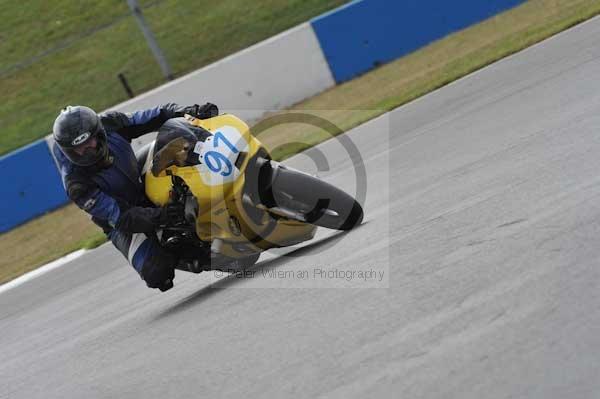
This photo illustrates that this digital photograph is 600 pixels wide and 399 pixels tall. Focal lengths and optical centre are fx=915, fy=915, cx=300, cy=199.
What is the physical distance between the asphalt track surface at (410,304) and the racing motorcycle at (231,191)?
0.27 m

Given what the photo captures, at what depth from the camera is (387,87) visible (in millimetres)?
16250

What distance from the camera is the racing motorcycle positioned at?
6355 millimetres

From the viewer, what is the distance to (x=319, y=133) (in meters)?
14.8

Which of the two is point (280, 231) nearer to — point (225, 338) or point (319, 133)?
point (225, 338)

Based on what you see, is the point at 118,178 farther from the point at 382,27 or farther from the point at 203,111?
the point at 382,27

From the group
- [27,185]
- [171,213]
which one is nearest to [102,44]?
[27,185]

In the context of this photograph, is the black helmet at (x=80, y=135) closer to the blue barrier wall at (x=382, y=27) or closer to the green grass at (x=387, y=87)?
the green grass at (x=387, y=87)

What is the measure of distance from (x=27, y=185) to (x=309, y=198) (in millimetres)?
11018

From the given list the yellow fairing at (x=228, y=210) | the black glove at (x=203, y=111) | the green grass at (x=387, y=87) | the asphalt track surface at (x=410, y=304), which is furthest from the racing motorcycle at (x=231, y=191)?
the green grass at (x=387, y=87)

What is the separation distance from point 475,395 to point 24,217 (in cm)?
1424

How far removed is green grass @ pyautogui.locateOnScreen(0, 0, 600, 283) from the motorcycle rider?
4725 mm

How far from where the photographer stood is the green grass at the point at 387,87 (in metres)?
13.8

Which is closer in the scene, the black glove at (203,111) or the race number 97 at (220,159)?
the race number 97 at (220,159)

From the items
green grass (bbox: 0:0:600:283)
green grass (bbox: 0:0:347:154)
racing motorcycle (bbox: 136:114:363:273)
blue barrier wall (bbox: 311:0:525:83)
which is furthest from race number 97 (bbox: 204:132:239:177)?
green grass (bbox: 0:0:347:154)
